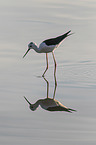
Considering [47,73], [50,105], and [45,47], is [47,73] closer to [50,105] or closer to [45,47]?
[45,47]

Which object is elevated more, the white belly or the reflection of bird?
the white belly

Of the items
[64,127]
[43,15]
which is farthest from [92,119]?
[43,15]

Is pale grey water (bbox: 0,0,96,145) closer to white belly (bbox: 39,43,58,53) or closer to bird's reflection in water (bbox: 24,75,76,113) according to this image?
bird's reflection in water (bbox: 24,75,76,113)

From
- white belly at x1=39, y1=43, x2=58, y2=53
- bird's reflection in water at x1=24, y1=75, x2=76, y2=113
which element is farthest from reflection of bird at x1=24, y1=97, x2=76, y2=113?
white belly at x1=39, y1=43, x2=58, y2=53

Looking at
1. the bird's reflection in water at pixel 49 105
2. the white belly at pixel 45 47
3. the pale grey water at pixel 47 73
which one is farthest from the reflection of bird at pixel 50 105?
the white belly at pixel 45 47

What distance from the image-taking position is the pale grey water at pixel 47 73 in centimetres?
815

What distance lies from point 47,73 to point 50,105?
2347mm

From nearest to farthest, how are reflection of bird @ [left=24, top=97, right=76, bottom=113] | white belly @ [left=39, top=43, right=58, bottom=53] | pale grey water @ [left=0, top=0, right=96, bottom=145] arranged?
pale grey water @ [left=0, top=0, right=96, bottom=145]
reflection of bird @ [left=24, top=97, right=76, bottom=113]
white belly @ [left=39, top=43, right=58, bottom=53]

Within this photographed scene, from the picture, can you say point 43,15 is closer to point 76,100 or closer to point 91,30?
point 91,30

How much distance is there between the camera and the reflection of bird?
30.5ft

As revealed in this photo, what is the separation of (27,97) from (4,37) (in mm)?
4841

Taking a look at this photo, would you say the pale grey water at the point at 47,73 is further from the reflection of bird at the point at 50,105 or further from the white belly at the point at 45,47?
the white belly at the point at 45,47

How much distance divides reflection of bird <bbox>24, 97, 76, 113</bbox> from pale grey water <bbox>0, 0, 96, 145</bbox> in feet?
0.38

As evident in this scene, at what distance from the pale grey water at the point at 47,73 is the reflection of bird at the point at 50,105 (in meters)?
0.12
